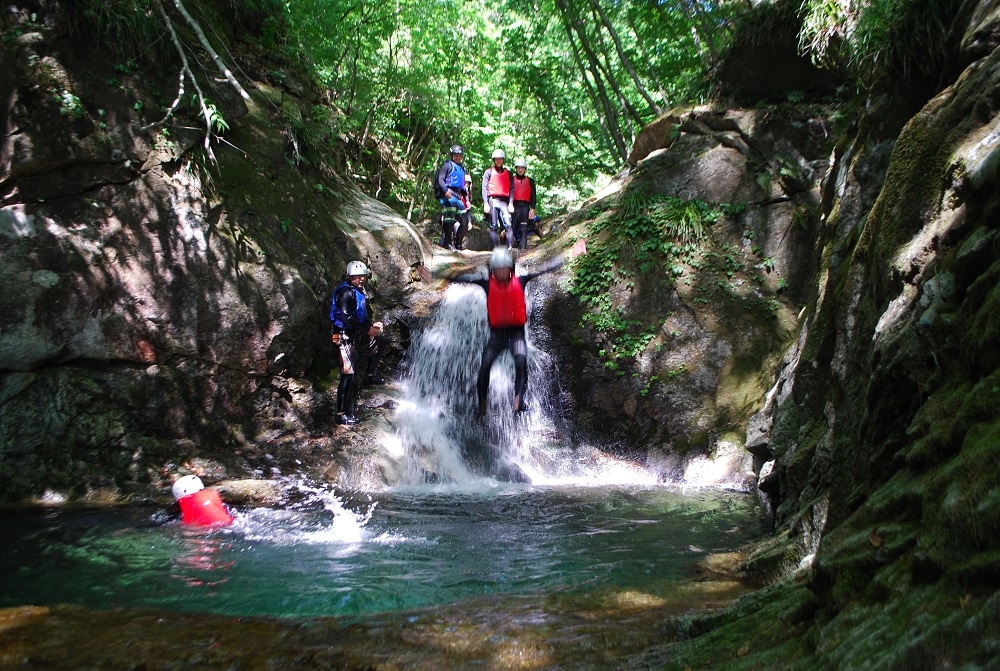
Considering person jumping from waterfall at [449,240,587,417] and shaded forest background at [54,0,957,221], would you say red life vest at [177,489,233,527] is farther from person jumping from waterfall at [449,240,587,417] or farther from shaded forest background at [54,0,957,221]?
shaded forest background at [54,0,957,221]

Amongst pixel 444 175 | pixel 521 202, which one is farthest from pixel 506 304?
pixel 444 175

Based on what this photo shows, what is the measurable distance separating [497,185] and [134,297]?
7.29 meters

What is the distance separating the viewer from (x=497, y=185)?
43.5 ft

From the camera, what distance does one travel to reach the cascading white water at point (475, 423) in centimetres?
923

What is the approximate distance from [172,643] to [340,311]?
21.4 ft

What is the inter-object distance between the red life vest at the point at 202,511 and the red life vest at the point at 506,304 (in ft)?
13.5

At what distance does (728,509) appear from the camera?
7.28m

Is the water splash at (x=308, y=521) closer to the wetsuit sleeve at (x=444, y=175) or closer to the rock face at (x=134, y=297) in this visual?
the rock face at (x=134, y=297)

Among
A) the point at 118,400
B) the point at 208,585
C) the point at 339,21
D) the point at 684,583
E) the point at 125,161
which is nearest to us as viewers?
the point at 684,583

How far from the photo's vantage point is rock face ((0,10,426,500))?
7535 millimetres

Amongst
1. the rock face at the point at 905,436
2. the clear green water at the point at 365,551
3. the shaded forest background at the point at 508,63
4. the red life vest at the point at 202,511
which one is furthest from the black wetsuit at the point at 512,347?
the shaded forest background at the point at 508,63

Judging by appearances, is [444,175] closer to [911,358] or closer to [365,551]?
[365,551]

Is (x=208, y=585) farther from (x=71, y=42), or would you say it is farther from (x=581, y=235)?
(x=581, y=235)

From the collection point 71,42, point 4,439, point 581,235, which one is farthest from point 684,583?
point 71,42
